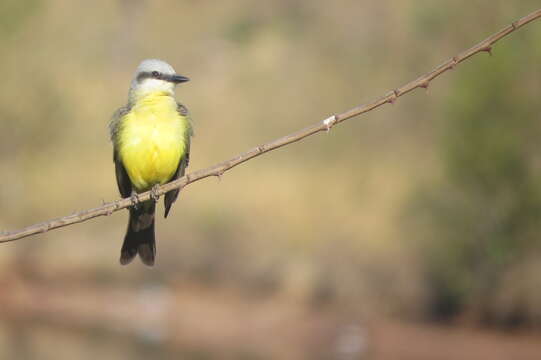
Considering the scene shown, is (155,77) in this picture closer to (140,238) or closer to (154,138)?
(154,138)

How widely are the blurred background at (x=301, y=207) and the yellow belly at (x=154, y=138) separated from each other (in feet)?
30.3

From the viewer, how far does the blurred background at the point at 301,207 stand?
15.4 metres

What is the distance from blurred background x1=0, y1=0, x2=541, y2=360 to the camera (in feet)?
50.5

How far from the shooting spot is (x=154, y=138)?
5152mm

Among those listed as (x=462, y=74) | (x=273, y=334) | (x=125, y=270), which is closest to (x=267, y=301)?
(x=273, y=334)

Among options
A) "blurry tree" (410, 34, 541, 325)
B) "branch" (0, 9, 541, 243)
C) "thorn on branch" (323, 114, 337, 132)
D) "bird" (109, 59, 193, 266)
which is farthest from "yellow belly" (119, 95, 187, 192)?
"blurry tree" (410, 34, 541, 325)

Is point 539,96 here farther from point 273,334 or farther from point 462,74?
point 273,334

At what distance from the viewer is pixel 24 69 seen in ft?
65.6

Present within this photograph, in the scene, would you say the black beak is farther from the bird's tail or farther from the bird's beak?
the bird's tail

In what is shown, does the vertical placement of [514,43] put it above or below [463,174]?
above

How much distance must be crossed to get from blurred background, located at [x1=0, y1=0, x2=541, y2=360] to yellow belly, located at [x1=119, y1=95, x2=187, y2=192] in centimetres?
924

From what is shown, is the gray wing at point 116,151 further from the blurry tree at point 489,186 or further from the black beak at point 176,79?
the blurry tree at point 489,186

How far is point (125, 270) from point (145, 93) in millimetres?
13368

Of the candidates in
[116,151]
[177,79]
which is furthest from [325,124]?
[116,151]
